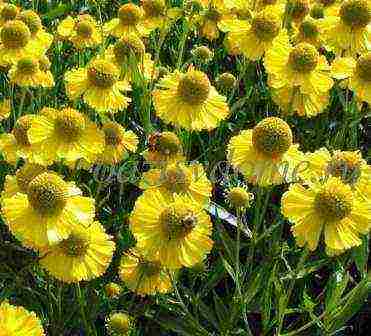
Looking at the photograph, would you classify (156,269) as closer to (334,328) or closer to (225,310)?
(225,310)

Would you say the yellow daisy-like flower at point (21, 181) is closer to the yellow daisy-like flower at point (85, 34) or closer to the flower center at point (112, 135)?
the flower center at point (112, 135)

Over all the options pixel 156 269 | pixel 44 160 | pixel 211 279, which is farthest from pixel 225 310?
pixel 44 160

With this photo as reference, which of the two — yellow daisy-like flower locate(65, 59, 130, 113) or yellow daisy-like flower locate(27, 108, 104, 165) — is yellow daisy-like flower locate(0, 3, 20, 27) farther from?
yellow daisy-like flower locate(27, 108, 104, 165)

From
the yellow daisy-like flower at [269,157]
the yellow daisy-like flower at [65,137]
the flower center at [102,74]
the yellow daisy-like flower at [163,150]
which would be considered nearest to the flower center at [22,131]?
the yellow daisy-like flower at [65,137]

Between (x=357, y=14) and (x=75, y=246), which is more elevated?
(x=357, y=14)

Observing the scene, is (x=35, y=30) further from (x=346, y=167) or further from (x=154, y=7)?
(x=346, y=167)

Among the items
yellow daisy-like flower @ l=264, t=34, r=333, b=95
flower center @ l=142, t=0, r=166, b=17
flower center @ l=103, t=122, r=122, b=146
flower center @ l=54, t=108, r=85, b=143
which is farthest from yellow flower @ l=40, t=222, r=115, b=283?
flower center @ l=142, t=0, r=166, b=17

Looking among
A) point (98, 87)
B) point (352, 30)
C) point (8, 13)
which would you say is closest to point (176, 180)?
point (98, 87)
